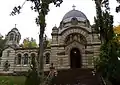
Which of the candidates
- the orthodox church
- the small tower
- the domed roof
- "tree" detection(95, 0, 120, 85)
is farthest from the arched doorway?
"tree" detection(95, 0, 120, 85)

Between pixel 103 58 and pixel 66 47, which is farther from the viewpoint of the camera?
pixel 66 47

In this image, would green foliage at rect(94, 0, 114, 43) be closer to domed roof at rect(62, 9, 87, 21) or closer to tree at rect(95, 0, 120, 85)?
tree at rect(95, 0, 120, 85)

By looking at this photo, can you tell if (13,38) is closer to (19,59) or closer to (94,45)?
(19,59)

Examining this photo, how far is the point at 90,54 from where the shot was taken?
3019 cm

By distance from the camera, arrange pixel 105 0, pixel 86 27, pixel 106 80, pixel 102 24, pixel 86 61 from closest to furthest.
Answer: pixel 106 80 < pixel 102 24 < pixel 105 0 < pixel 86 61 < pixel 86 27

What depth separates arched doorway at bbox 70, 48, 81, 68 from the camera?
32.0m

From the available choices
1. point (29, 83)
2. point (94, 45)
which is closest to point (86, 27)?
point (94, 45)

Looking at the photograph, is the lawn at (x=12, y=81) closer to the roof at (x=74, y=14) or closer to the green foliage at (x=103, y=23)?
the green foliage at (x=103, y=23)

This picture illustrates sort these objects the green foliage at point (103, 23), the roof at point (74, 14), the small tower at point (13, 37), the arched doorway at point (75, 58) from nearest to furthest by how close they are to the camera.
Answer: the green foliage at point (103, 23) → the arched doorway at point (75, 58) → the roof at point (74, 14) → the small tower at point (13, 37)

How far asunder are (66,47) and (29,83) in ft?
51.9

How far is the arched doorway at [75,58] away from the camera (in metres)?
32.0

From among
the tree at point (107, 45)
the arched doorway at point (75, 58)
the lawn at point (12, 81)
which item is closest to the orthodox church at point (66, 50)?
the arched doorway at point (75, 58)

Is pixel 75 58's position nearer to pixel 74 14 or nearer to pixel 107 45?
pixel 74 14

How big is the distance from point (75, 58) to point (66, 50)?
129 inches
